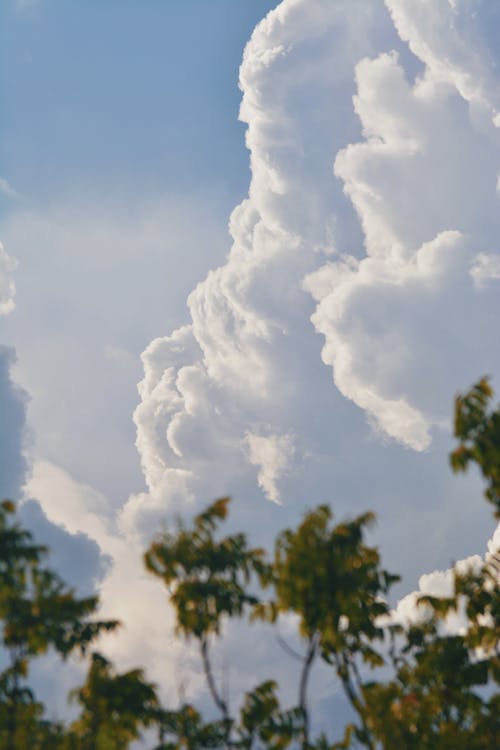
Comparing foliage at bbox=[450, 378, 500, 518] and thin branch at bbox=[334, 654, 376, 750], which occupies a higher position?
foliage at bbox=[450, 378, 500, 518]

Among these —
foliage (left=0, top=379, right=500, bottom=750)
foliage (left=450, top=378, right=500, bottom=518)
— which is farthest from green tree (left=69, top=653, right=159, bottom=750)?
foliage (left=450, top=378, right=500, bottom=518)

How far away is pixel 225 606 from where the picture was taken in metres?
24.7

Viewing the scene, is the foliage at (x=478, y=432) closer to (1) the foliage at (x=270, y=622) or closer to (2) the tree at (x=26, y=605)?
(1) the foliage at (x=270, y=622)

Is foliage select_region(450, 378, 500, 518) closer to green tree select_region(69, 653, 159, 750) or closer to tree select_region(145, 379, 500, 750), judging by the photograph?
tree select_region(145, 379, 500, 750)

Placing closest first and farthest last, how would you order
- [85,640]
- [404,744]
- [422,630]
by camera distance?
[404,744], [85,640], [422,630]

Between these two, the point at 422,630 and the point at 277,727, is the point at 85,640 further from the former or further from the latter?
the point at 422,630

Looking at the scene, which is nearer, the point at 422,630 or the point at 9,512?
the point at 9,512

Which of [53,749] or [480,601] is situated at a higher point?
[480,601]

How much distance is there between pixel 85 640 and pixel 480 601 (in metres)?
14.5

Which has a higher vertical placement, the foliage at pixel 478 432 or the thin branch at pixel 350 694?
the foliage at pixel 478 432

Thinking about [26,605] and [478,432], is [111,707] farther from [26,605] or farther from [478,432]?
[478,432]

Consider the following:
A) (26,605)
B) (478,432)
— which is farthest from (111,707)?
(478,432)

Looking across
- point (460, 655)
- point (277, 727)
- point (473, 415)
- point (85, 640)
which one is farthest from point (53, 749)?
point (473, 415)

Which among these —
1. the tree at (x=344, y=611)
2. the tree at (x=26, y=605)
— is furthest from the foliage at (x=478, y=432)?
the tree at (x=26, y=605)
